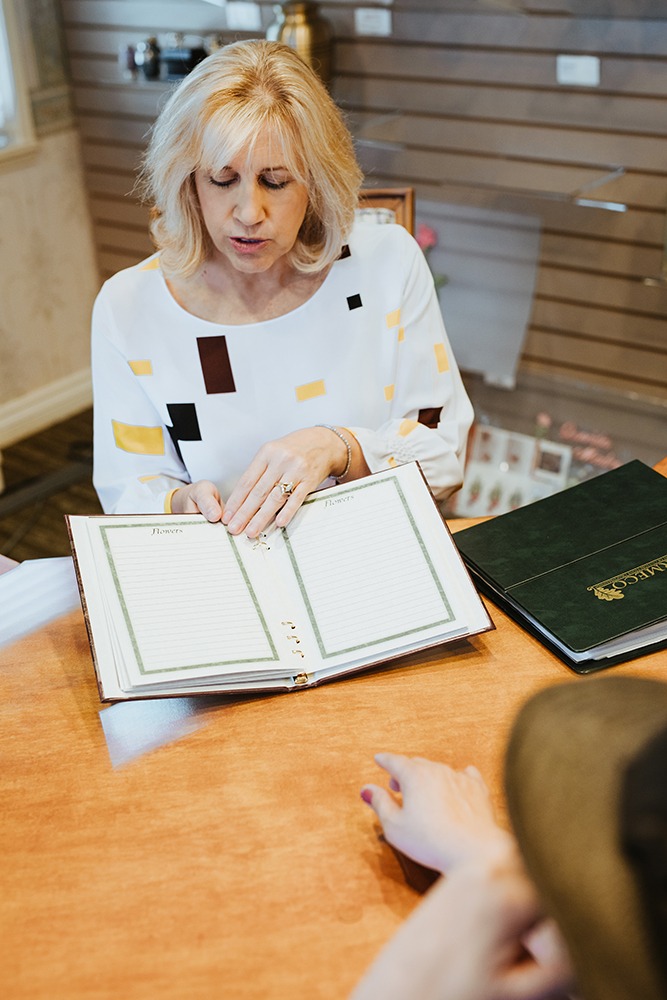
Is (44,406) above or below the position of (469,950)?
below

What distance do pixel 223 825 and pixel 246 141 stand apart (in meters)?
1.10

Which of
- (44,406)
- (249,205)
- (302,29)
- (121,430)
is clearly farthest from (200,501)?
(44,406)

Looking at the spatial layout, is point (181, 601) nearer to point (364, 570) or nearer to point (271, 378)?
point (364, 570)

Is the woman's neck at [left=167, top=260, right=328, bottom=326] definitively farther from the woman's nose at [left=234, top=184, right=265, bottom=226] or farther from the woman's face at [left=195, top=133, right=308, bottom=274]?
the woman's nose at [left=234, top=184, right=265, bottom=226]

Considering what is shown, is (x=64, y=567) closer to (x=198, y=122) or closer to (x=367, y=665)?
(x=367, y=665)

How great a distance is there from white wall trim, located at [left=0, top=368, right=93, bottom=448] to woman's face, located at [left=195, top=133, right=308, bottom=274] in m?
3.02

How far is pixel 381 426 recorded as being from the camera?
1.96 m

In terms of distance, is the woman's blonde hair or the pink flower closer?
the woman's blonde hair

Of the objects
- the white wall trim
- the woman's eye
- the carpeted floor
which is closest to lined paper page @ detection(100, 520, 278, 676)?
the woman's eye

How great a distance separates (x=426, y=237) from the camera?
364cm

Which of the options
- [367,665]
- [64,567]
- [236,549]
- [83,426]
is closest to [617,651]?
[367,665]

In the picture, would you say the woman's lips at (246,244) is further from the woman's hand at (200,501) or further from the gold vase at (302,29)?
the gold vase at (302,29)

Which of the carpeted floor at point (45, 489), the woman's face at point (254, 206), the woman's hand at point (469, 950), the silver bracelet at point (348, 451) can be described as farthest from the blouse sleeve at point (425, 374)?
the carpeted floor at point (45, 489)

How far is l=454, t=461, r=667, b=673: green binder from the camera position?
136cm
